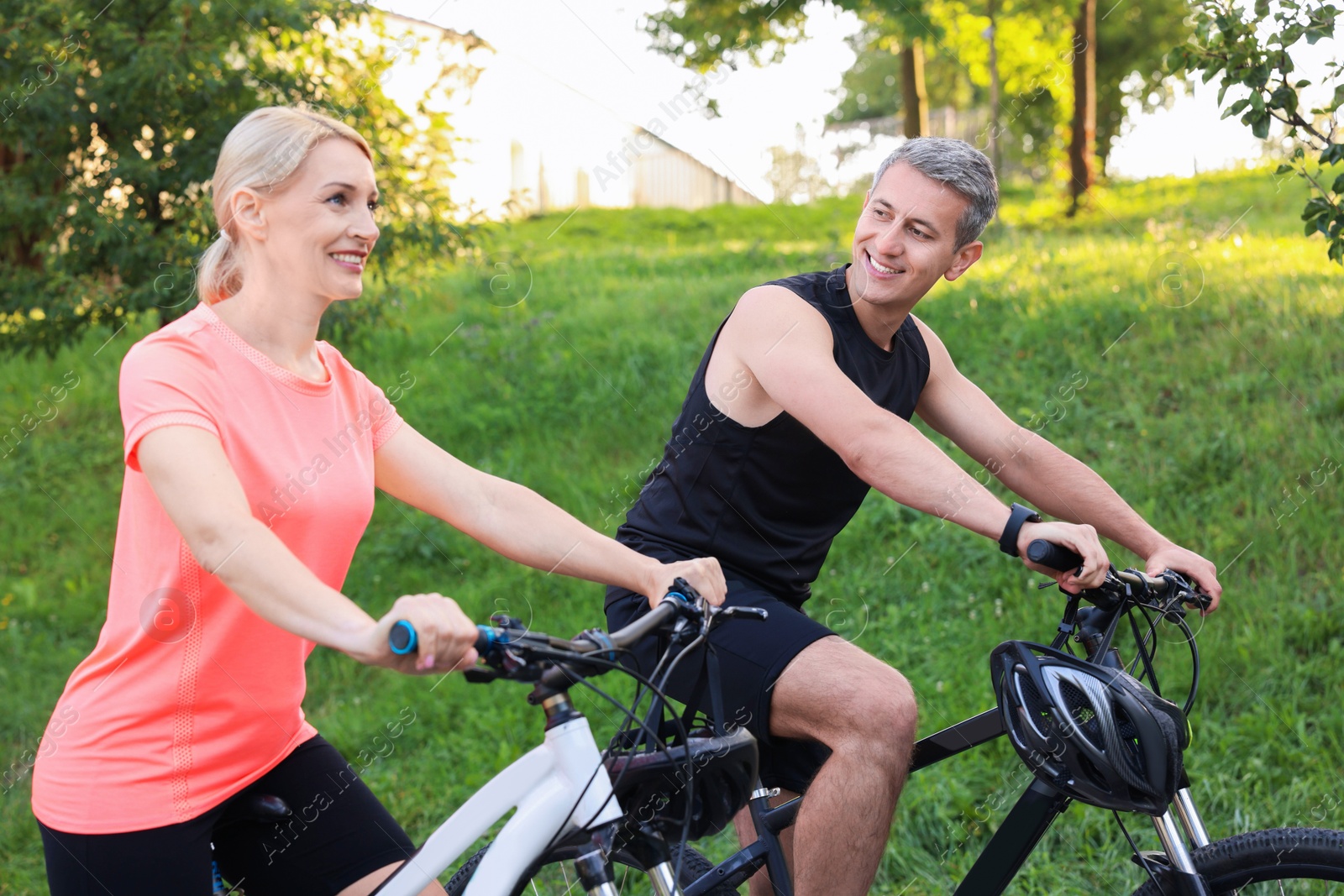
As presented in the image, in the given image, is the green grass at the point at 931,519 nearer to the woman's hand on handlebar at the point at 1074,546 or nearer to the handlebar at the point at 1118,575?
the handlebar at the point at 1118,575

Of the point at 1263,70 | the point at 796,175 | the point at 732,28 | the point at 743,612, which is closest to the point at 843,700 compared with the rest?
the point at 743,612

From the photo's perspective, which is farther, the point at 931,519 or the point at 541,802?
the point at 931,519

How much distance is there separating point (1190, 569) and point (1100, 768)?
0.62 metres

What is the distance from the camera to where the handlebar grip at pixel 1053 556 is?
7.07 feet

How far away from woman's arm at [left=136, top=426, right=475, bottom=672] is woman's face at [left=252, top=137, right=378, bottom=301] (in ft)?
1.31

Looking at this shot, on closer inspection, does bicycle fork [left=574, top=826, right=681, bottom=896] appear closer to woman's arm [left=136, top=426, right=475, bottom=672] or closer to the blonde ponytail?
woman's arm [left=136, top=426, right=475, bottom=672]

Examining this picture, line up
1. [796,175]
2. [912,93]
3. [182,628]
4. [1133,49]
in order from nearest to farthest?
[182,628]
[912,93]
[796,175]
[1133,49]

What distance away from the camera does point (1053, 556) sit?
2166mm

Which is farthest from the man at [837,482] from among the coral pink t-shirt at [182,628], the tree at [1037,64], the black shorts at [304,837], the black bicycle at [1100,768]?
the tree at [1037,64]

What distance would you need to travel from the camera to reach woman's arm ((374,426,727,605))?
216 centimetres

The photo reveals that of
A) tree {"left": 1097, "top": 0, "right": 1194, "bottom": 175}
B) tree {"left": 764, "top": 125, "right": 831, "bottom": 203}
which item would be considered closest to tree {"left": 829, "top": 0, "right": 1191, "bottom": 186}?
tree {"left": 1097, "top": 0, "right": 1194, "bottom": 175}

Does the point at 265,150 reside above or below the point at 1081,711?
above

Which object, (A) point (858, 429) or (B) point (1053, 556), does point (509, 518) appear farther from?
(B) point (1053, 556)

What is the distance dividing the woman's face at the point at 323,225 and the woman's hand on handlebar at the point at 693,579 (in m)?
0.76
